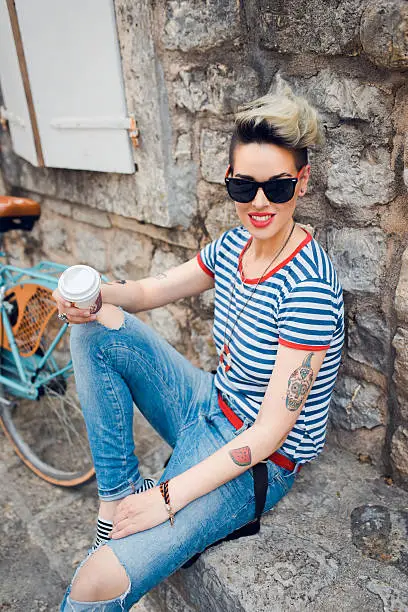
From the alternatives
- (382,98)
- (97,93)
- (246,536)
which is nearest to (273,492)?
(246,536)

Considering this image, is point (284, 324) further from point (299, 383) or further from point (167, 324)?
point (167, 324)

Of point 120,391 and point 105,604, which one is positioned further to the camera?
point 120,391

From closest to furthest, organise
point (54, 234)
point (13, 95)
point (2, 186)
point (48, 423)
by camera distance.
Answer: point (48, 423) < point (13, 95) < point (54, 234) < point (2, 186)

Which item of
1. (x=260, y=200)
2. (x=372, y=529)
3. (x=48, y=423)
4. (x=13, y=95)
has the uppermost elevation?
(x=13, y=95)

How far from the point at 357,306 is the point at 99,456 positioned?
97 centimetres

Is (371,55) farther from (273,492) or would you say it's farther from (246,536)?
(246,536)

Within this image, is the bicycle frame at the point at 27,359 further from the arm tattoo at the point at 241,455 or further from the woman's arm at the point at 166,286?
the arm tattoo at the point at 241,455

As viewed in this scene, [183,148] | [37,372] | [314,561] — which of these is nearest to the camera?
[314,561]

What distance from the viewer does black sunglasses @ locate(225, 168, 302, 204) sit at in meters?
1.55

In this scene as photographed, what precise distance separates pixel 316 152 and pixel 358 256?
0.36 m

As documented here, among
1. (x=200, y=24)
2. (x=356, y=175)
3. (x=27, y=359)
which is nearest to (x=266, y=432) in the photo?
(x=356, y=175)

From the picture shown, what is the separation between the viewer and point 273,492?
68.9 inches

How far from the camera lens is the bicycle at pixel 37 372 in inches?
101

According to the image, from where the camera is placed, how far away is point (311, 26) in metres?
1.69
